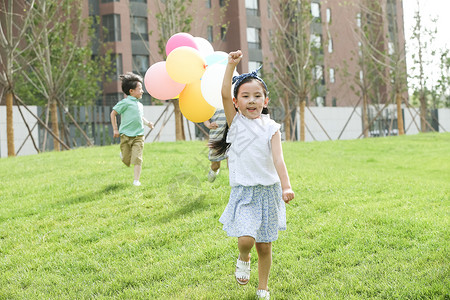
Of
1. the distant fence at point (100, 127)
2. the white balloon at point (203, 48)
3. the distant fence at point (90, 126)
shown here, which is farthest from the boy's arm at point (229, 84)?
the distant fence at point (90, 126)

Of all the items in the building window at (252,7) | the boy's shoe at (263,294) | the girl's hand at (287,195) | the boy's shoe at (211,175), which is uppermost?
the building window at (252,7)

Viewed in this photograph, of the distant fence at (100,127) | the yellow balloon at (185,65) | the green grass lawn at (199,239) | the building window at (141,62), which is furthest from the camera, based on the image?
the building window at (141,62)

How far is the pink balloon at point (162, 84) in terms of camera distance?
14.2 feet

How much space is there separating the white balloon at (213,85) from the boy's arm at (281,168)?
79cm

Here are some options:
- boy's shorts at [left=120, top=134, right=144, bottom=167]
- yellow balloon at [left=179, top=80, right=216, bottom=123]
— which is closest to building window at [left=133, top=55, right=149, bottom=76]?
boy's shorts at [left=120, top=134, right=144, bottom=167]

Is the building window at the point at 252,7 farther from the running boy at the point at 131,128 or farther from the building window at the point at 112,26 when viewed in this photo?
the running boy at the point at 131,128

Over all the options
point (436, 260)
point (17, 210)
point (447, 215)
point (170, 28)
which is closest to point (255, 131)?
point (436, 260)

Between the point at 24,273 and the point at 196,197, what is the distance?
263 cm

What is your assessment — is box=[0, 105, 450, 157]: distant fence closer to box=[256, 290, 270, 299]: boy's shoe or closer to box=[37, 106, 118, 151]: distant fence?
box=[37, 106, 118, 151]: distant fence

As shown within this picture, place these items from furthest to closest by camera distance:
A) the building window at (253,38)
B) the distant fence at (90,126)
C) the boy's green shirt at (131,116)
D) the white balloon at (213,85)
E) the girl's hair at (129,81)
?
1. the building window at (253,38)
2. the distant fence at (90,126)
3. the boy's green shirt at (131,116)
4. the girl's hair at (129,81)
5. the white balloon at (213,85)

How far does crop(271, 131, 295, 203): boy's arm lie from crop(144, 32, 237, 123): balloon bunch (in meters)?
0.84

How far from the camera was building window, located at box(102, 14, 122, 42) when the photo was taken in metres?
28.6

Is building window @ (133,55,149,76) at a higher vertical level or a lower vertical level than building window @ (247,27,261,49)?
lower

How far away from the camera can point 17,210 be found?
6.75m
